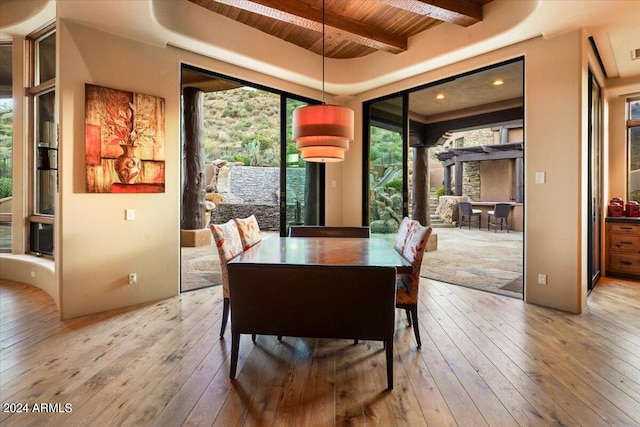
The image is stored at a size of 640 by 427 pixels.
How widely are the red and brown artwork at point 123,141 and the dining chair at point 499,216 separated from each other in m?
9.77

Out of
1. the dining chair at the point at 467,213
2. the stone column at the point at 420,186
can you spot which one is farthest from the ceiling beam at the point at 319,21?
the dining chair at the point at 467,213

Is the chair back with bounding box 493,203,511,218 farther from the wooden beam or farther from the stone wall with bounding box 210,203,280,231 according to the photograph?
the wooden beam

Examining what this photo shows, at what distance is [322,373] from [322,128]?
5.50ft

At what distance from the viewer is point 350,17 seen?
3914mm

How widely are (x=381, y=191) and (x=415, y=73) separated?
1830 millimetres

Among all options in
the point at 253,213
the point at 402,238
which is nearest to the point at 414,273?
the point at 402,238

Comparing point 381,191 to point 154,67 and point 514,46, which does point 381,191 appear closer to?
point 514,46

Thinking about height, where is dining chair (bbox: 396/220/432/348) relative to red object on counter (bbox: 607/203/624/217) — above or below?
below

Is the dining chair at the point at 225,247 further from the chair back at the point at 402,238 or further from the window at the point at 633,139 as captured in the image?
the window at the point at 633,139

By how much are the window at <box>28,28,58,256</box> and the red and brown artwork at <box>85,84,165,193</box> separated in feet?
4.51

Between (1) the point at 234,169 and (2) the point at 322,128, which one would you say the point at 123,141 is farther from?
(1) the point at 234,169

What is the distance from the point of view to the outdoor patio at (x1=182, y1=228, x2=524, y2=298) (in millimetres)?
4688

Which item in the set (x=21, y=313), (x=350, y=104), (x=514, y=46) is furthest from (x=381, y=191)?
(x=21, y=313)

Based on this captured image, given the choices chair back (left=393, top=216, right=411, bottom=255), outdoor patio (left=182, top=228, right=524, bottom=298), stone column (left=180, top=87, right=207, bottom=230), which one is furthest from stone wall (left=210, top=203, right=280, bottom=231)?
chair back (left=393, top=216, right=411, bottom=255)
